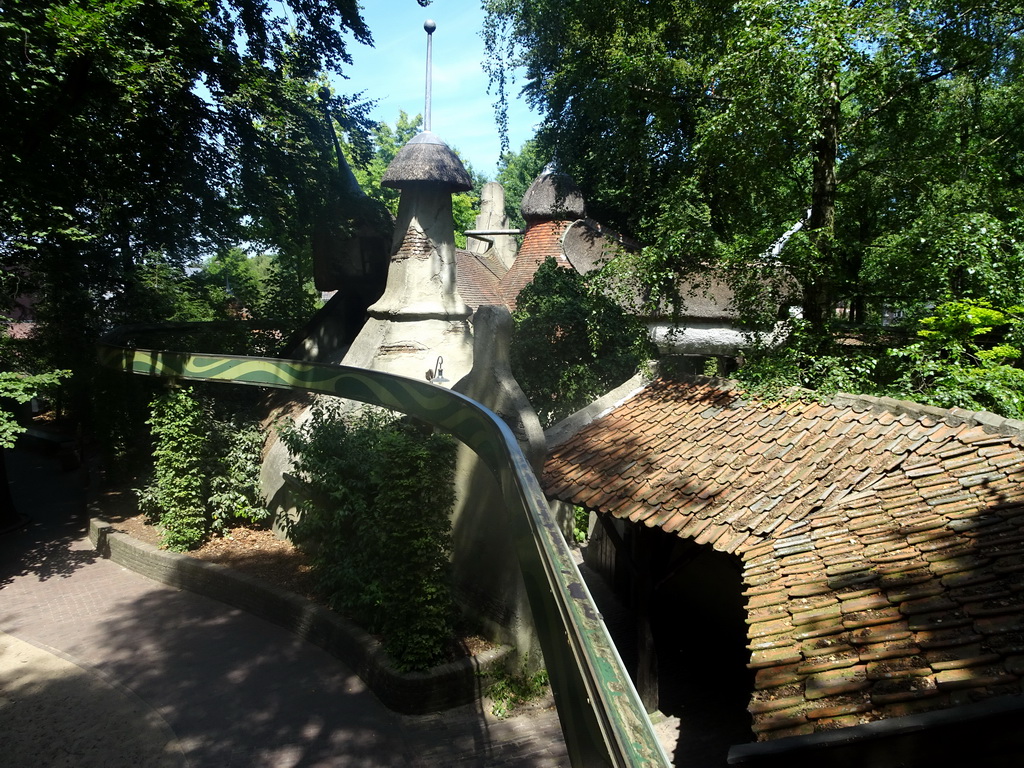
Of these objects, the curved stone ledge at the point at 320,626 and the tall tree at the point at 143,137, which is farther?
the tall tree at the point at 143,137

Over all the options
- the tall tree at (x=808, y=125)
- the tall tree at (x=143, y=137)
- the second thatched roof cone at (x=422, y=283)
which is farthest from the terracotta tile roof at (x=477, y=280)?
the tall tree at (x=808, y=125)

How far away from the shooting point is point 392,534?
758 cm

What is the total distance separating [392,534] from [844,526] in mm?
4142

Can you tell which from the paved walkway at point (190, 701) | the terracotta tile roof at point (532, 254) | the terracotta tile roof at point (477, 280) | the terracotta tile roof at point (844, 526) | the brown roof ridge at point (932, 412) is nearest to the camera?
the terracotta tile roof at point (844, 526)

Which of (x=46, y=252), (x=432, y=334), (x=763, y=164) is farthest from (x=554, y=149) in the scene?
(x=46, y=252)

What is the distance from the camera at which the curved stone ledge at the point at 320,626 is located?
6.96 metres

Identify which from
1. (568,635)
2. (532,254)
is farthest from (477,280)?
(568,635)

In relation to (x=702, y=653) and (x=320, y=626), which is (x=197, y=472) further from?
(x=702, y=653)

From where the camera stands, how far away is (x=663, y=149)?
13547 millimetres

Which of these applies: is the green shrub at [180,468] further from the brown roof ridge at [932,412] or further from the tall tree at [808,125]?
the brown roof ridge at [932,412]

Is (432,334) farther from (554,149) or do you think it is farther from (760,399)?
(554,149)

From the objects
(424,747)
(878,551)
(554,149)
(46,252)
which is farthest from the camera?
(554,149)

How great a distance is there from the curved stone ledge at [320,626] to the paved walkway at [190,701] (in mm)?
127

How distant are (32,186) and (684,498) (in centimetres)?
890
